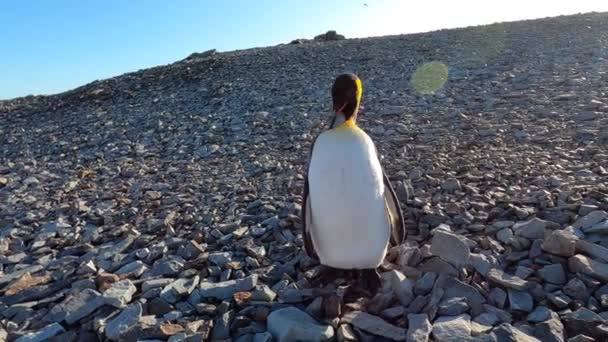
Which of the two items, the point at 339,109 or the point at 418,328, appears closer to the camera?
the point at 418,328

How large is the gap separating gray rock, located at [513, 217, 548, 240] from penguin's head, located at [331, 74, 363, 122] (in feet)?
4.09

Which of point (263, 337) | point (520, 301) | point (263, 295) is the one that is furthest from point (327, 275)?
point (520, 301)

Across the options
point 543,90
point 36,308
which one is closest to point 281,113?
point 543,90

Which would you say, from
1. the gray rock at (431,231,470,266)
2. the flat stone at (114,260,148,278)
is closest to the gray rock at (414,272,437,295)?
the gray rock at (431,231,470,266)

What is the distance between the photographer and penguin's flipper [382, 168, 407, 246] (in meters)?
3.17

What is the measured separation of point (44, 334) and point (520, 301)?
245 centimetres

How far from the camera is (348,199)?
9.49 feet

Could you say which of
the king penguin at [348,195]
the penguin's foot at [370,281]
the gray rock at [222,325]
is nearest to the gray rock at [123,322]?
the gray rock at [222,325]

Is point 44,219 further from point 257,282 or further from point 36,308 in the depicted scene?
point 257,282

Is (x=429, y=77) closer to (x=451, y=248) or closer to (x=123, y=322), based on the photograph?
(x=451, y=248)

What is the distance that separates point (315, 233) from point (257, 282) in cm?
46

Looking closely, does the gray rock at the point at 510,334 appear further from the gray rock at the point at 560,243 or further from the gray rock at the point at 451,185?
the gray rock at the point at 451,185

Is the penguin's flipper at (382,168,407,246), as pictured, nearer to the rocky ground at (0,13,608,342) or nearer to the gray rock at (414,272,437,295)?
the rocky ground at (0,13,608,342)

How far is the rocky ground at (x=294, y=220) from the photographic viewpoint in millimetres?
2545
